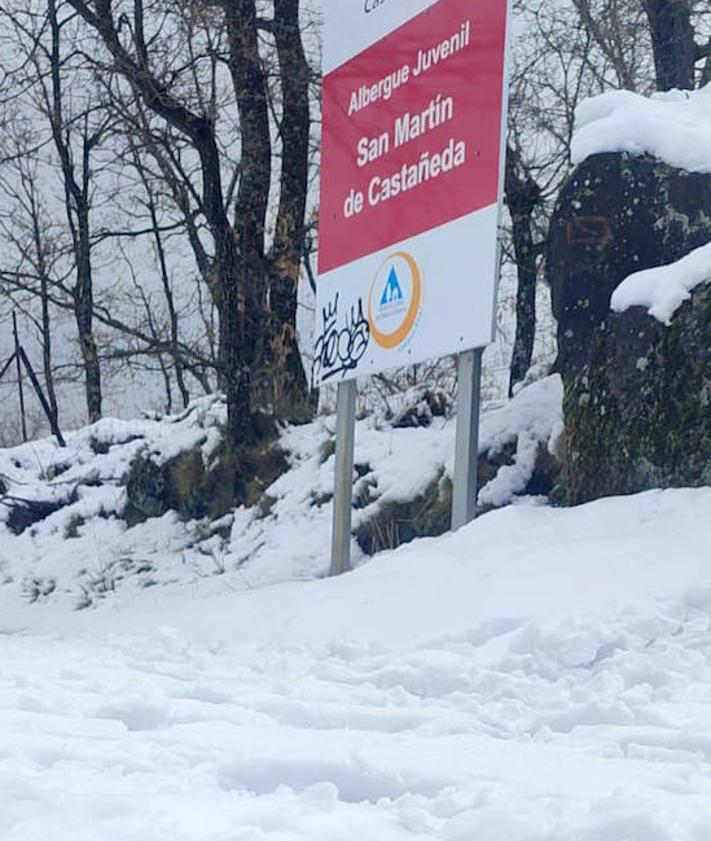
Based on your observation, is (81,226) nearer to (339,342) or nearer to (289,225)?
(289,225)

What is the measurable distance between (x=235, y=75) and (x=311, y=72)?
0.88 m

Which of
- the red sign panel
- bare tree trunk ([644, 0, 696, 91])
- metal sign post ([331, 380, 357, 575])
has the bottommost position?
metal sign post ([331, 380, 357, 575])

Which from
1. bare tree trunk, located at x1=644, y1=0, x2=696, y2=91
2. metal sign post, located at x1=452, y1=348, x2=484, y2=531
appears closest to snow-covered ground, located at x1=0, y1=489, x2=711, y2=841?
metal sign post, located at x1=452, y1=348, x2=484, y2=531

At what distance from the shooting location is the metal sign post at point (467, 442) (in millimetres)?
6488

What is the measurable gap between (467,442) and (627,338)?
959 millimetres

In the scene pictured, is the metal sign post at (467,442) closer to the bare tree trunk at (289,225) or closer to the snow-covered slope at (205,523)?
the snow-covered slope at (205,523)

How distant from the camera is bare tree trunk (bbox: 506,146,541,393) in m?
13.0

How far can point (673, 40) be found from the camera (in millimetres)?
12539

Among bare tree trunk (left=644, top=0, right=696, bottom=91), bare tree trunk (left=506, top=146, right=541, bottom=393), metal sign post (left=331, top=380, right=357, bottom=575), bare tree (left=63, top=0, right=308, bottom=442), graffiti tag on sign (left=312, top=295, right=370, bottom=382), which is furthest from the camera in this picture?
bare tree trunk (left=506, top=146, right=541, bottom=393)

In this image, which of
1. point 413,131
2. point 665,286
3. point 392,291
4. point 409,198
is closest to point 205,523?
point 392,291

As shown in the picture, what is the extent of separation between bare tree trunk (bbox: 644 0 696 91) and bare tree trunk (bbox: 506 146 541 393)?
172 centimetres

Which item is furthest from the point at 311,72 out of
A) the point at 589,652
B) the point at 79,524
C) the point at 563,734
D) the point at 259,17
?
the point at 563,734

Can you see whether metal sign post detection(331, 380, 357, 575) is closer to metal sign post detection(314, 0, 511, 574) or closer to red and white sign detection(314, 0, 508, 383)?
metal sign post detection(314, 0, 511, 574)

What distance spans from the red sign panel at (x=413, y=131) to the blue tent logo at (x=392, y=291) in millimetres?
202
